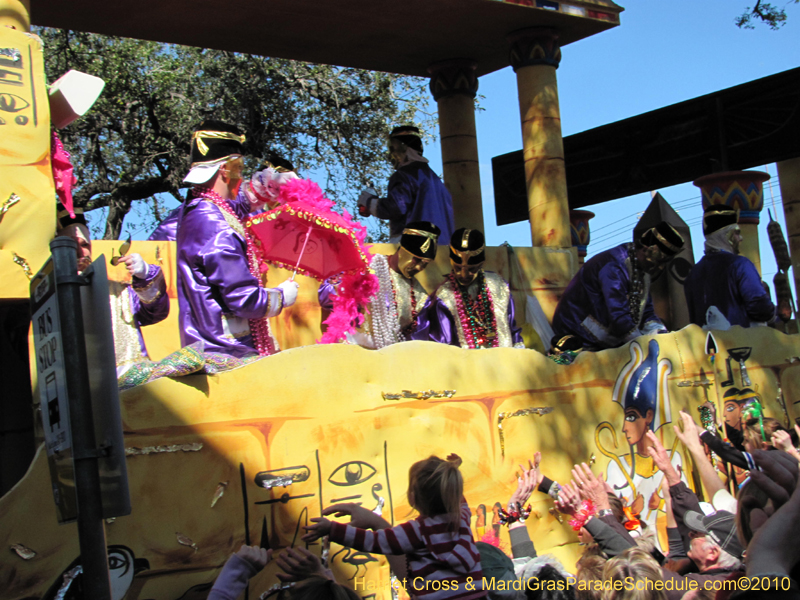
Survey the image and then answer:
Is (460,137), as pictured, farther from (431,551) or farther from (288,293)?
(431,551)

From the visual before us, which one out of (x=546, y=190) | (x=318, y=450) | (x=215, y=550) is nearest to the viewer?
(x=215, y=550)

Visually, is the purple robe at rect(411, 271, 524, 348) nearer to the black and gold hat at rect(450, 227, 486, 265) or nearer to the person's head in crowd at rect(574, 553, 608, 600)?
the black and gold hat at rect(450, 227, 486, 265)

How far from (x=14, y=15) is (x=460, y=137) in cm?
505

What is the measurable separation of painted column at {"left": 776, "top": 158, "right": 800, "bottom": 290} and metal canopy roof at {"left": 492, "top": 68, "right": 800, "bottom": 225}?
0.99 meters

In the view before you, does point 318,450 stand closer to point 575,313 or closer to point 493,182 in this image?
point 575,313

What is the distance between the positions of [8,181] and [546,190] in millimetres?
4931

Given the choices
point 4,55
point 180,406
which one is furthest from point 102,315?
point 4,55

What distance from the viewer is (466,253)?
5.89 m

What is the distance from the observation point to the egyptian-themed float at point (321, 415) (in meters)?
3.80

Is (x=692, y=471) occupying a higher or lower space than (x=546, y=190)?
lower

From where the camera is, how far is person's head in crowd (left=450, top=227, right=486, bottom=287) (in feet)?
19.3

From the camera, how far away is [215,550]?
3.93 metres

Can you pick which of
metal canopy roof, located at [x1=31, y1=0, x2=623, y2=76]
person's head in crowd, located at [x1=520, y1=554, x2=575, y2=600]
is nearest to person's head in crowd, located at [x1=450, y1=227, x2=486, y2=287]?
metal canopy roof, located at [x1=31, y1=0, x2=623, y2=76]

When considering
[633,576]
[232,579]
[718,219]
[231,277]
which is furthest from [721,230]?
[232,579]
